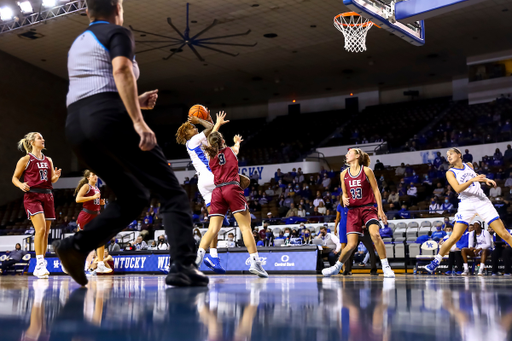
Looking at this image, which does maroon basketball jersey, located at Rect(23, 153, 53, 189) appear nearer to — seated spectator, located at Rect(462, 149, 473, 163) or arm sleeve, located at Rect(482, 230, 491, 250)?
arm sleeve, located at Rect(482, 230, 491, 250)

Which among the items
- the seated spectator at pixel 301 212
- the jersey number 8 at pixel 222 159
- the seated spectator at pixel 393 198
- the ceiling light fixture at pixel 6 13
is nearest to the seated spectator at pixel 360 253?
the seated spectator at pixel 393 198

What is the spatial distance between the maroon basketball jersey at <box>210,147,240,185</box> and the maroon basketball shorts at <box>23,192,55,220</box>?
2.53m

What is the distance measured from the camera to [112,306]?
7.50ft

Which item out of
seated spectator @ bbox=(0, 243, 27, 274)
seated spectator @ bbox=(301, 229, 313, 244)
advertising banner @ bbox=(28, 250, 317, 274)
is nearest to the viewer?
advertising banner @ bbox=(28, 250, 317, 274)

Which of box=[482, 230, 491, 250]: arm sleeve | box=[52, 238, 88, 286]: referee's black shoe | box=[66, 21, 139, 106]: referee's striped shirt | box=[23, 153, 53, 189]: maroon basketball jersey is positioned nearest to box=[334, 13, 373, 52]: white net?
box=[482, 230, 491, 250]: arm sleeve


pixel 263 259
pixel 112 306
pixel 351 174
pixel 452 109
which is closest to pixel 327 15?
pixel 452 109

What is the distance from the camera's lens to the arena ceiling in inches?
813

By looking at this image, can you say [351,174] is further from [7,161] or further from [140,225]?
[7,161]

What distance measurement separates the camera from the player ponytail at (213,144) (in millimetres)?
5895

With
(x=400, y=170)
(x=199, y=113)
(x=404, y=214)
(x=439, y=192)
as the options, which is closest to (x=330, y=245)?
(x=404, y=214)

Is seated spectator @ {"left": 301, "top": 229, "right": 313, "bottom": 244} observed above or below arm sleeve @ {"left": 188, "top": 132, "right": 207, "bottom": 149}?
below

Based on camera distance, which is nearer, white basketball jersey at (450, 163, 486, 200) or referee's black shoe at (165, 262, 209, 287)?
referee's black shoe at (165, 262, 209, 287)

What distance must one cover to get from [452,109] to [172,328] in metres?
29.0

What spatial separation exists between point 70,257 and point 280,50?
23493mm
